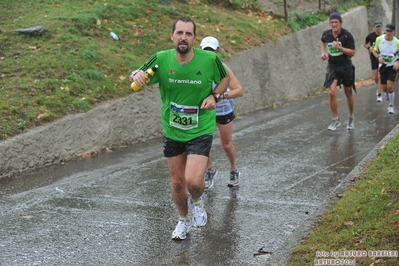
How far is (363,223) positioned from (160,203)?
9.12 feet

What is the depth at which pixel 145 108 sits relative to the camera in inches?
477

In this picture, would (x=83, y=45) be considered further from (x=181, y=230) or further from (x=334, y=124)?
(x=181, y=230)

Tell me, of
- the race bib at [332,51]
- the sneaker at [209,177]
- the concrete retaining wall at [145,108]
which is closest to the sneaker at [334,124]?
the race bib at [332,51]

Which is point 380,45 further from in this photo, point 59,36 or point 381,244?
point 381,244

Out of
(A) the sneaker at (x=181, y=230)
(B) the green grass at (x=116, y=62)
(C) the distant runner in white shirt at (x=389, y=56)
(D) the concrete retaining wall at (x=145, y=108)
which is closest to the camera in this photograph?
(B) the green grass at (x=116, y=62)

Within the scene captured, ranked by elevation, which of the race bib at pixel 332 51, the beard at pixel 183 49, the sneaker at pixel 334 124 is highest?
the beard at pixel 183 49

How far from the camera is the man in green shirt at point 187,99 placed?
6.13m

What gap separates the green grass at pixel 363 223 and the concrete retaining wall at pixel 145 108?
187 inches

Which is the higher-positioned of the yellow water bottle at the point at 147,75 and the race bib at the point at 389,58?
the yellow water bottle at the point at 147,75

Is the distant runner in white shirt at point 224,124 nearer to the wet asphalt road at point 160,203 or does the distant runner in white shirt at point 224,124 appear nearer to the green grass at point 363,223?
the wet asphalt road at point 160,203

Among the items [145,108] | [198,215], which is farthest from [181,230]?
[145,108]

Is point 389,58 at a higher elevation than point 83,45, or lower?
lower

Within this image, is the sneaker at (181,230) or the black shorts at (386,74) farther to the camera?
the black shorts at (386,74)

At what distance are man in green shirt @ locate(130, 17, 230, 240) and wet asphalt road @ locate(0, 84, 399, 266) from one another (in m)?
0.57
